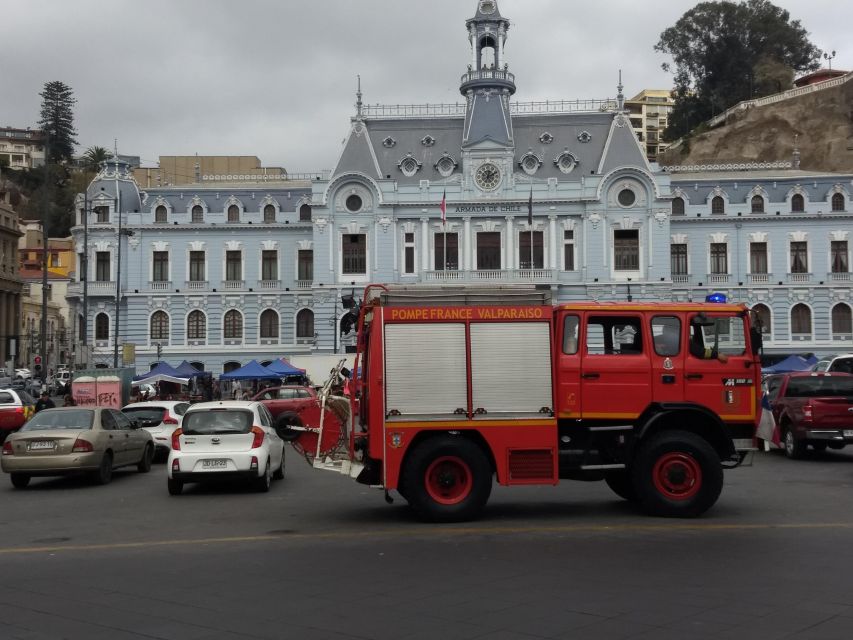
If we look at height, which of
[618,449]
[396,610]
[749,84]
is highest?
[749,84]

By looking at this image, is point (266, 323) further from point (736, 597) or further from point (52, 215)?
point (52, 215)

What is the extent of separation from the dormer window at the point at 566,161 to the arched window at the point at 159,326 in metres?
25.4

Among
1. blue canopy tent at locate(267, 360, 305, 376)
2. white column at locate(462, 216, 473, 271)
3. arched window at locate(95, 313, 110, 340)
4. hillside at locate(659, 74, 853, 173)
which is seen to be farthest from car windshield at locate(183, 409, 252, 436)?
hillside at locate(659, 74, 853, 173)

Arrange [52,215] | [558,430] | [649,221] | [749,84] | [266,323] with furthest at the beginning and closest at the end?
[52,215] < [749,84] < [266,323] < [649,221] < [558,430]

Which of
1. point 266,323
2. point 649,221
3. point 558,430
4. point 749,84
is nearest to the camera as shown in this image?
point 558,430

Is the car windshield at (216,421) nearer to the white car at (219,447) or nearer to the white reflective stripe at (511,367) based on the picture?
the white car at (219,447)

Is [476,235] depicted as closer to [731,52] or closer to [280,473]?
[280,473]

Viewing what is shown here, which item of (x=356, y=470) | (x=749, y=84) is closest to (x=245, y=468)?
Answer: (x=356, y=470)

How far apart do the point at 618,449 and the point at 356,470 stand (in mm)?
3580

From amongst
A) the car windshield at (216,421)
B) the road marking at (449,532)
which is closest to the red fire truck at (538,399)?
the road marking at (449,532)

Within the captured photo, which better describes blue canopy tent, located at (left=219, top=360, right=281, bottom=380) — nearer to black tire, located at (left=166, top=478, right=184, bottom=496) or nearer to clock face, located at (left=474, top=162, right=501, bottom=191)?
clock face, located at (left=474, top=162, right=501, bottom=191)

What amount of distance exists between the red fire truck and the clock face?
145 feet

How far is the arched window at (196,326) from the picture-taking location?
6119 cm

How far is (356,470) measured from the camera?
531 inches
